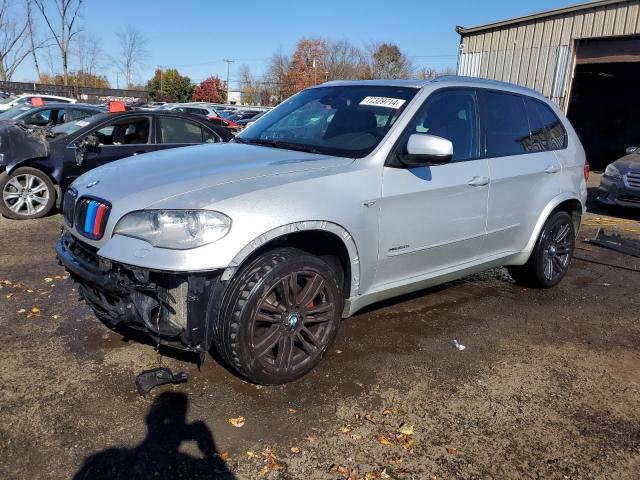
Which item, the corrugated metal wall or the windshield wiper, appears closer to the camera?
the windshield wiper

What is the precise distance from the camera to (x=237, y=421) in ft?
9.41

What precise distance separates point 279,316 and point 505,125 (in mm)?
2596

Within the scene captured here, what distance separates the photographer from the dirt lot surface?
2.58 meters

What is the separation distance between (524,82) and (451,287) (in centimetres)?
1143

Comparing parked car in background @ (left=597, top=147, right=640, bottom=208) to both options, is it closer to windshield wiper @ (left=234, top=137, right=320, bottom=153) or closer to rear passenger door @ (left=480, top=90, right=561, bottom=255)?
rear passenger door @ (left=480, top=90, right=561, bottom=255)

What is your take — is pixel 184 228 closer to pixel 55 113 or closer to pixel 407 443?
pixel 407 443

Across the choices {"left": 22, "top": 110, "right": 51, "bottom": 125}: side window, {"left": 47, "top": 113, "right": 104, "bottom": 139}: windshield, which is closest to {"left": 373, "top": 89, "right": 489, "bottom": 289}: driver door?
{"left": 47, "top": 113, "right": 104, "bottom": 139}: windshield

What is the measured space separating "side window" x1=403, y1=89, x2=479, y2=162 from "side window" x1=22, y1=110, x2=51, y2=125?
28.7 ft

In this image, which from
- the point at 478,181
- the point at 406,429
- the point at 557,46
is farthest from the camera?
the point at 557,46

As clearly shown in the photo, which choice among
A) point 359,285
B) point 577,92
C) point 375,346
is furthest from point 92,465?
point 577,92

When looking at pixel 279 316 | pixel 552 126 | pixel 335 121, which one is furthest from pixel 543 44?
pixel 279 316

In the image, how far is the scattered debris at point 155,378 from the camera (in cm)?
306

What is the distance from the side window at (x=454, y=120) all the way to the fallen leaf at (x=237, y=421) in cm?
213

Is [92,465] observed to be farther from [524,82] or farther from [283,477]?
[524,82]
